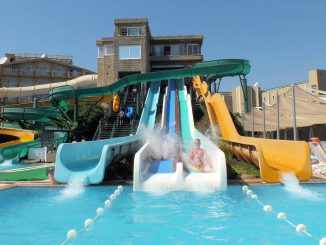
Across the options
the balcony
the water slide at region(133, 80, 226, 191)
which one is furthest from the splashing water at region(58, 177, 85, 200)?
the balcony

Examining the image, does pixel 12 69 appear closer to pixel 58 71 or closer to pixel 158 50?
pixel 58 71

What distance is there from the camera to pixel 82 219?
536 centimetres

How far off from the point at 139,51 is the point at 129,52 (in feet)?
2.99

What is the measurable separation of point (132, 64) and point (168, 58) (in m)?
5.33

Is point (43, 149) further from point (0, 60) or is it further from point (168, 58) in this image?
point (0, 60)

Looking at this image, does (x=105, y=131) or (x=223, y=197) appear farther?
(x=105, y=131)

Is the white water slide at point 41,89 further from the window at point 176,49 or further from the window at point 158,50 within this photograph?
the window at point 176,49

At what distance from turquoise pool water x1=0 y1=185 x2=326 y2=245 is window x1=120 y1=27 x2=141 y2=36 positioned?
24.5 meters

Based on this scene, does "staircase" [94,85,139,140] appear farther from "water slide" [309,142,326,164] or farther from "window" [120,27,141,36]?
"window" [120,27,141,36]

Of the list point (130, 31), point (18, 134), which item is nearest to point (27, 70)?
point (130, 31)

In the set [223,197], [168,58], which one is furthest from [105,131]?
[168,58]

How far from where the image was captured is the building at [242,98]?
93.8 feet

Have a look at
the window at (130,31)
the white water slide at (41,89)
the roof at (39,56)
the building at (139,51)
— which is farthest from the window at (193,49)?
Result: the roof at (39,56)

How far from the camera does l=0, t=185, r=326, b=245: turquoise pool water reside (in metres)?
4.29
